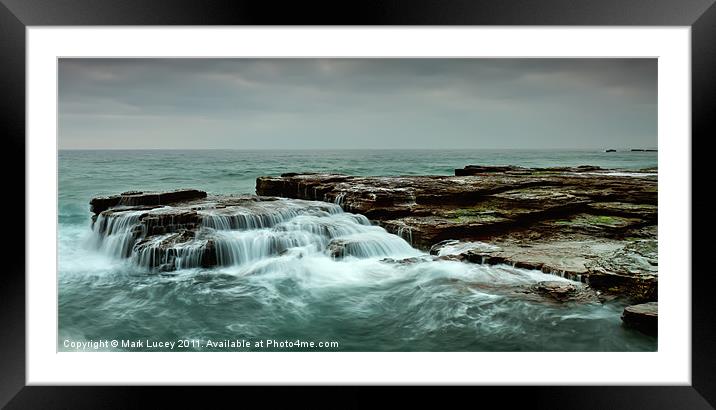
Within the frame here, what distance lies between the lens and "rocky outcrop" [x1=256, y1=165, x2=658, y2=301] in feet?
12.1

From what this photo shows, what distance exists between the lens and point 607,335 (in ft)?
9.93

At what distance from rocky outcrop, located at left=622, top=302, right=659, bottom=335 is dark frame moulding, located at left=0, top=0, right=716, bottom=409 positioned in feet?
1.31

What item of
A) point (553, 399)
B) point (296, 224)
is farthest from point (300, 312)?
point (553, 399)

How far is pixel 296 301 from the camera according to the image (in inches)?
141

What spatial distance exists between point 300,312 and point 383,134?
191cm

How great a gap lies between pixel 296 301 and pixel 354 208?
1793 millimetres

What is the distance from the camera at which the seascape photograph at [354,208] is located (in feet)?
10.4

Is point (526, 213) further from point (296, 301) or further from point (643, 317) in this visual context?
point (296, 301)

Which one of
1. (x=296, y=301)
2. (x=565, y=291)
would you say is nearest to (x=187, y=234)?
(x=296, y=301)
